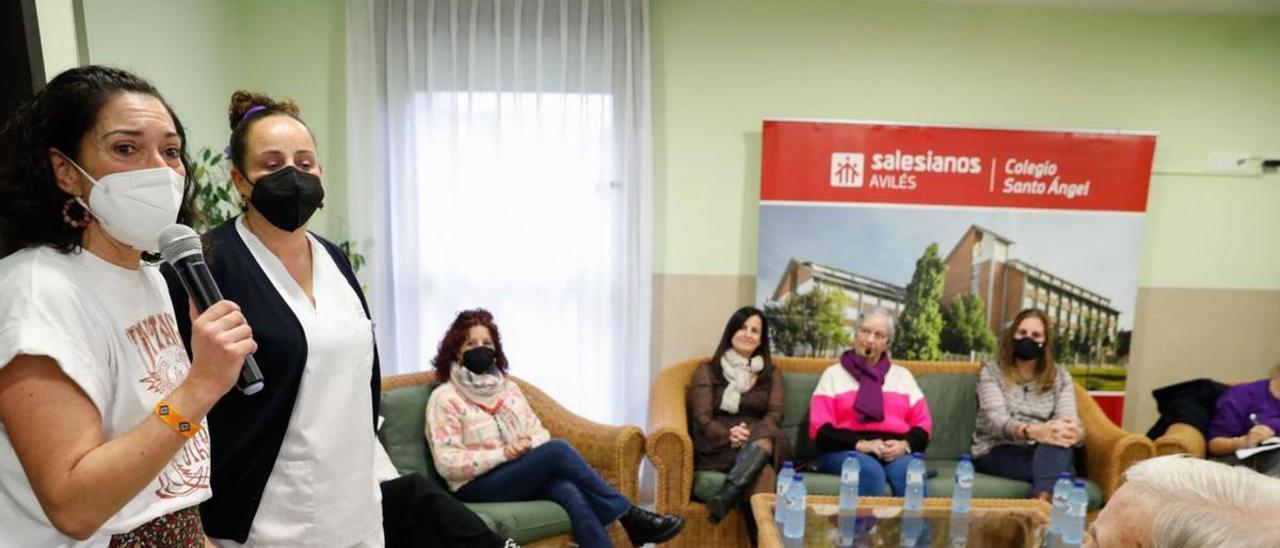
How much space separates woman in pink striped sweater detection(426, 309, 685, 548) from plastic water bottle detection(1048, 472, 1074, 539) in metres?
1.31

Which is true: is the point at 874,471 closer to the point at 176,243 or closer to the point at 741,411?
the point at 741,411

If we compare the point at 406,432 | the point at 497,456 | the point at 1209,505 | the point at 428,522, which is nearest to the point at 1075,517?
the point at 1209,505

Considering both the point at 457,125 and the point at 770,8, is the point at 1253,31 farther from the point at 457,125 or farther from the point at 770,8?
the point at 457,125

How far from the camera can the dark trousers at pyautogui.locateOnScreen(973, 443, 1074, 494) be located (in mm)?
2793

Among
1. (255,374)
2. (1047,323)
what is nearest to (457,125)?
(255,374)

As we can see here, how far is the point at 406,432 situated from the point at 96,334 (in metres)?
1.94

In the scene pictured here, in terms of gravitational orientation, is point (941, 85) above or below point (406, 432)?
above

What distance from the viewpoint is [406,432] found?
2.71 m

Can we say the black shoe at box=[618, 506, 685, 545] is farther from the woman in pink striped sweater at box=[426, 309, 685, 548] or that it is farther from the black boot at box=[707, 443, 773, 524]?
the black boot at box=[707, 443, 773, 524]

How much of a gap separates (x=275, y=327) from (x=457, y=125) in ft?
7.43

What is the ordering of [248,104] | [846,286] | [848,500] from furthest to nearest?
[846,286] < [848,500] < [248,104]

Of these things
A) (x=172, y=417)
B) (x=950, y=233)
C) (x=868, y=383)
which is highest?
(x=950, y=233)

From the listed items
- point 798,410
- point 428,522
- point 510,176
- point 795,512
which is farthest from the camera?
point 510,176

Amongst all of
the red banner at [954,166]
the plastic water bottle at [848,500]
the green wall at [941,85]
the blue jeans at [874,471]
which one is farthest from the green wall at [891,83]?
the plastic water bottle at [848,500]
